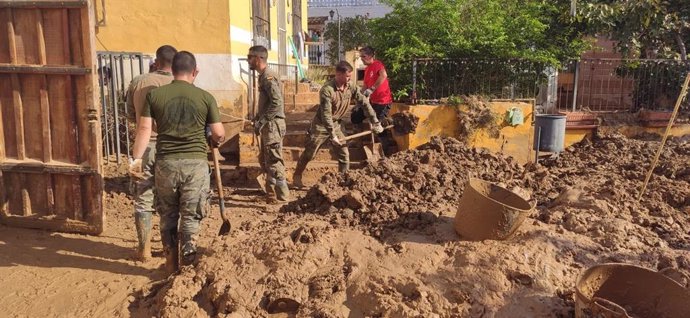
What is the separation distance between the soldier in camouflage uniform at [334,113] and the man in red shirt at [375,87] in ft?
3.38

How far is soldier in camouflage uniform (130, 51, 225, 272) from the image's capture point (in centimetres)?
422

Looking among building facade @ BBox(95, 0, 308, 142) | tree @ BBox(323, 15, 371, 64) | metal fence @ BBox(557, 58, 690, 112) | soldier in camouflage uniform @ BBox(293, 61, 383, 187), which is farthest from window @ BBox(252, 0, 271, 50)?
tree @ BBox(323, 15, 371, 64)

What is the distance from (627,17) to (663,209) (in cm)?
748

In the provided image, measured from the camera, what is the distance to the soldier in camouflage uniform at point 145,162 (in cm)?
477

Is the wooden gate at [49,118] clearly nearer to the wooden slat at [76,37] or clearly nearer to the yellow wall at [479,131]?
the wooden slat at [76,37]

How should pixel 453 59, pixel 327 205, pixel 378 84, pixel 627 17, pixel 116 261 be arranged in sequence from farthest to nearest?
pixel 627 17 → pixel 453 59 → pixel 378 84 → pixel 327 205 → pixel 116 261

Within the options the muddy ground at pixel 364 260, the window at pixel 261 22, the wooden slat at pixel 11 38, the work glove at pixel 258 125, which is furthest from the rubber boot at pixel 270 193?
the window at pixel 261 22

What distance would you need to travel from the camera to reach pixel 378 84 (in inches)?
332

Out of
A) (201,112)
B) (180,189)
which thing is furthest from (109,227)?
(201,112)

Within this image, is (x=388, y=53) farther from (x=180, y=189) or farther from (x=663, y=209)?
(x=180, y=189)

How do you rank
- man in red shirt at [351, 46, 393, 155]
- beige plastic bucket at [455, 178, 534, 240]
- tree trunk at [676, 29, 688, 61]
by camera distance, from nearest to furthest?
beige plastic bucket at [455, 178, 534, 240] < man in red shirt at [351, 46, 393, 155] < tree trunk at [676, 29, 688, 61]

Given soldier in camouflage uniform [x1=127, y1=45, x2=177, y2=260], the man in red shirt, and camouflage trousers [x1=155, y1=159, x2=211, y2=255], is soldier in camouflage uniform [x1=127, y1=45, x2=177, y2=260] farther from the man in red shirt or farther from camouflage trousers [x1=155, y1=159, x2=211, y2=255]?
the man in red shirt

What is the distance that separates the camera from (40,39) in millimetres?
5121

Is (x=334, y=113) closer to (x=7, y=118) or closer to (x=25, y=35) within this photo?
(x=25, y=35)
